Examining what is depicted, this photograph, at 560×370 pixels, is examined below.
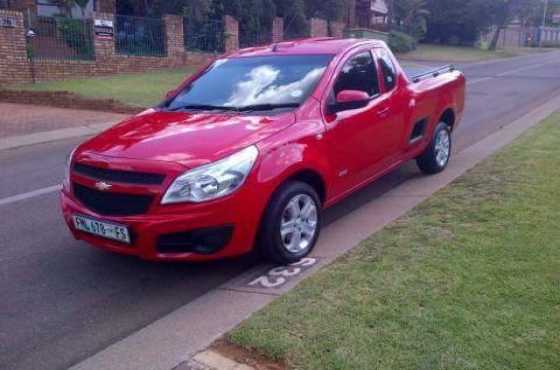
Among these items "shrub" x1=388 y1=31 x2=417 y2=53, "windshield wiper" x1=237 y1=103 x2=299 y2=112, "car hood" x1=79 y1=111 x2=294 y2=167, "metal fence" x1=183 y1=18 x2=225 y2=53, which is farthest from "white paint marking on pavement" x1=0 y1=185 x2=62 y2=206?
"shrub" x1=388 y1=31 x2=417 y2=53

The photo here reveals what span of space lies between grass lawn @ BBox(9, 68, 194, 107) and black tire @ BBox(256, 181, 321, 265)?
10606mm

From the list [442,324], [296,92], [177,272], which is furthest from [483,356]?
[296,92]

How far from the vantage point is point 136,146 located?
430 centimetres

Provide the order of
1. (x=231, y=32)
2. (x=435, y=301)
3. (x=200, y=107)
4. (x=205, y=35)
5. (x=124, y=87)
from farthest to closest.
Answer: (x=231, y=32) → (x=205, y=35) → (x=124, y=87) → (x=200, y=107) → (x=435, y=301)

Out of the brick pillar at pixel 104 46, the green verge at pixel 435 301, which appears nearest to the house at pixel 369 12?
the brick pillar at pixel 104 46

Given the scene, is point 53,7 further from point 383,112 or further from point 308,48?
point 383,112

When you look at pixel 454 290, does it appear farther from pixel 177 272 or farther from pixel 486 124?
pixel 486 124

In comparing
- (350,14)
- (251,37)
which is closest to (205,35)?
(251,37)

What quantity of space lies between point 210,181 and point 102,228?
868 mm

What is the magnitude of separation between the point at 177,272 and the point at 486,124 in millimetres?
8516

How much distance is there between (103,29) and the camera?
20.0 m

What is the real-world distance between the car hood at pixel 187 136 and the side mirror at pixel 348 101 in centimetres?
51

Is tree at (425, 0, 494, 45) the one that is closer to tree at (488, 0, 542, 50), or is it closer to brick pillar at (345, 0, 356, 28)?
tree at (488, 0, 542, 50)

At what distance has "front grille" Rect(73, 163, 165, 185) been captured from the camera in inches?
157
